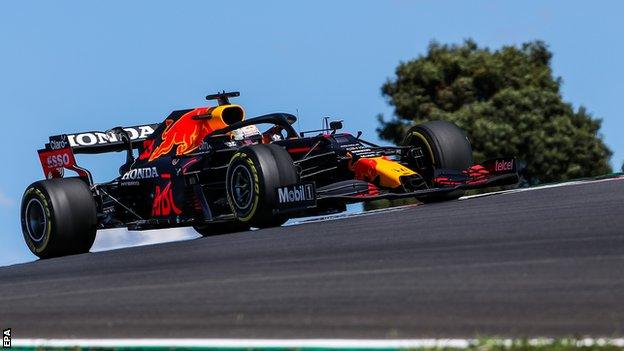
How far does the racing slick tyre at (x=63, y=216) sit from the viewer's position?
1580cm

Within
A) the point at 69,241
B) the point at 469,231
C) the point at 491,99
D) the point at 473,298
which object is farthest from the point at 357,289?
the point at 491,99

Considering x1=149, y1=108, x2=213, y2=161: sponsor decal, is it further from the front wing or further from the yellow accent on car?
the yellow accent on car

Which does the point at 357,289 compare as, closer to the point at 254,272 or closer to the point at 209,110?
the point at 254,272

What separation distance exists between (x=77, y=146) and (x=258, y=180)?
13.4ft

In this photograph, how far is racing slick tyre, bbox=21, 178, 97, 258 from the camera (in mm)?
15805

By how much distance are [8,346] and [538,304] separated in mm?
3633

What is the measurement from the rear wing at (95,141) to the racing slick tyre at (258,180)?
3196 millimetres

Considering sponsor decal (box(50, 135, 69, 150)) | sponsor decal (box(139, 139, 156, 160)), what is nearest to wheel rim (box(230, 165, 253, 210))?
sponsor decal (box(139, 139, 156, 160))

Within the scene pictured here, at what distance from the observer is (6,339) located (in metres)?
9.62

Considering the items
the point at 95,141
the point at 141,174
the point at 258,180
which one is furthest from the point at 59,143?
the point at 258,180

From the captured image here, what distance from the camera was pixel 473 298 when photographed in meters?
8.66

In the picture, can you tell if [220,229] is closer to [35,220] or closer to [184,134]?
[184,134]

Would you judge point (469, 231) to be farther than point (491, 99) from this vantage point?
No

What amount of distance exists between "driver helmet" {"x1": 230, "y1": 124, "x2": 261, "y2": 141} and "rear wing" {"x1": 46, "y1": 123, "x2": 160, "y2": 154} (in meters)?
1.97
